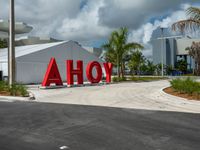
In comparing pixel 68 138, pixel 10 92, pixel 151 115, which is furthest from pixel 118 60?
pixel 68 138

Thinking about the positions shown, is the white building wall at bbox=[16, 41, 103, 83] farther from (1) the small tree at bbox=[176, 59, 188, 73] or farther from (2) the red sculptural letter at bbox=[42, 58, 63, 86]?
(1) the small tree at bbox=[176, 59, 188, 73]

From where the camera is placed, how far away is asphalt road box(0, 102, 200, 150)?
21.3 ft

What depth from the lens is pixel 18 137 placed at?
731cm

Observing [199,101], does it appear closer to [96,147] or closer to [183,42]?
[96,147]

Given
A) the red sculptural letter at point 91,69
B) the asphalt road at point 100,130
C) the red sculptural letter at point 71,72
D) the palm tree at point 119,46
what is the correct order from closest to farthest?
1. the asphalt road at point 100,130
2. the red sculptural letter at point 71,72
3. the red sculptural letter at point 91,69
4. the palm tree at point 119,46

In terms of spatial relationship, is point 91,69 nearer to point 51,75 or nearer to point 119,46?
point 51,75

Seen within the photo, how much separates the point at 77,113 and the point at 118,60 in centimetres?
2735

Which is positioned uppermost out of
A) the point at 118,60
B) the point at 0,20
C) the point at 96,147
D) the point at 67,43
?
the point at 0,20

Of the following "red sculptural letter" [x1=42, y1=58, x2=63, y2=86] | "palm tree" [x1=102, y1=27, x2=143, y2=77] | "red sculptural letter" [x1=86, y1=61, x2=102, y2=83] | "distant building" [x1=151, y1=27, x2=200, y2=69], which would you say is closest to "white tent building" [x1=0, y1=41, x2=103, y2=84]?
"palm tree" [x1=102, y1=27, x2=143, y2=77]

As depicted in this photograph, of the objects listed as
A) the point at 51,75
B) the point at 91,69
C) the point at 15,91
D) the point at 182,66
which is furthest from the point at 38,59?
the point at 182,66

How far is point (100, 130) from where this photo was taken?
800cm

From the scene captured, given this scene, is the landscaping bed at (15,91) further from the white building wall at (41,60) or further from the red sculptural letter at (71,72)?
the white building wall at (41,60)

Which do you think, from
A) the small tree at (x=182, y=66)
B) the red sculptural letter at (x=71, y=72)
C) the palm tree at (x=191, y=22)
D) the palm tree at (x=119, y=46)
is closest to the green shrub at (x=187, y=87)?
the palm tree at (x=191, y=22)

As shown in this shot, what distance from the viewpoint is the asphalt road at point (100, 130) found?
6500 mm
